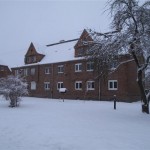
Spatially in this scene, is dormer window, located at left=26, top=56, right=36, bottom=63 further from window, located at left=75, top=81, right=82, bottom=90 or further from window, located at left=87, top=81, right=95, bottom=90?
window, located at left=87, top=81, right=95, bottom=90

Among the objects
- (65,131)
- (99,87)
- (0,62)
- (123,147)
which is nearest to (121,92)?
(99,87)

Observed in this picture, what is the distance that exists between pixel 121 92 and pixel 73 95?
29.9ft

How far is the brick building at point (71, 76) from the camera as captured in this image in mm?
32719

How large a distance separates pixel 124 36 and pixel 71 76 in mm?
25149

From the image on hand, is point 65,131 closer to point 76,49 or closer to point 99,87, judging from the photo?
point 99,87

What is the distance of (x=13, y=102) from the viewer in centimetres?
2270

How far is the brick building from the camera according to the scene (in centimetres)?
3272

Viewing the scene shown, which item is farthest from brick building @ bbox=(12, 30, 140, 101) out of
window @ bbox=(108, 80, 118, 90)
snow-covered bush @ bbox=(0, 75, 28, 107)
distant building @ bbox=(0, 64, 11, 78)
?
distant building @ bbox=(0, 64, 11, 78)

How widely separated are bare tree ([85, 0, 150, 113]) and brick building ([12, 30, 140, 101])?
10887mm

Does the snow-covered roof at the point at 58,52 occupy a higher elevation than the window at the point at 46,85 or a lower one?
higher

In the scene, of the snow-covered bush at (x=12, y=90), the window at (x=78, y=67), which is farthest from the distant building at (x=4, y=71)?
the snow-covered bush at (x=12, y=90)

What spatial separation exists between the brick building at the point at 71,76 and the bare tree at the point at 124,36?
1089 cm

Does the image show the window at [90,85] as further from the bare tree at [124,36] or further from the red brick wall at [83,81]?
the bare tree at [124,36]

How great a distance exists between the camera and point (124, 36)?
1450 cm
